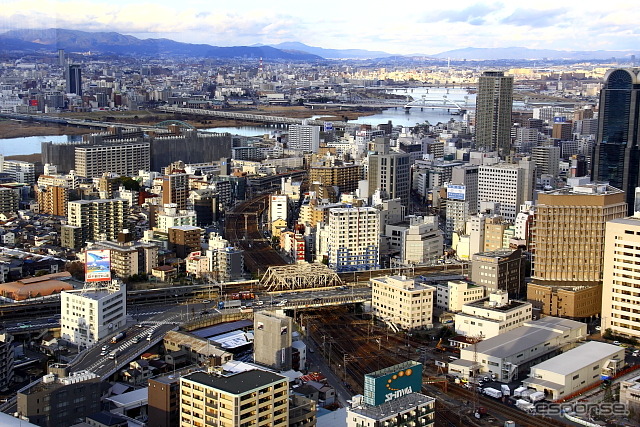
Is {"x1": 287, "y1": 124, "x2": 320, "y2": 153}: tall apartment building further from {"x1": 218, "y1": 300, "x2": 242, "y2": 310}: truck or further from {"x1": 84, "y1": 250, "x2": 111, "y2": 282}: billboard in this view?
{"x1": 84, "y1": 250, "x2": 111, "y2": 282}: billboard

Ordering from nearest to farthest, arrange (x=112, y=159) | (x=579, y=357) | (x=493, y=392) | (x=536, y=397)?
(x=536, y=397)
(x=493, y=392)
(x=579, y=357)
(x=112, y=159)

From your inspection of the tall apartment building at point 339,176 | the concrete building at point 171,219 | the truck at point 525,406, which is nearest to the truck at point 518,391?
the truck at point 525,406

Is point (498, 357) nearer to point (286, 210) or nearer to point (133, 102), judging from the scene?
point (286, 210)

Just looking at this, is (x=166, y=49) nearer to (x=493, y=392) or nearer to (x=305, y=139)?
(x=305, y=139)

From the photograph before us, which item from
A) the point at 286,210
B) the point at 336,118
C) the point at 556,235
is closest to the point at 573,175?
the point at 286,210

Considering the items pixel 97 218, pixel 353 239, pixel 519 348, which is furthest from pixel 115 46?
pixel 519 348

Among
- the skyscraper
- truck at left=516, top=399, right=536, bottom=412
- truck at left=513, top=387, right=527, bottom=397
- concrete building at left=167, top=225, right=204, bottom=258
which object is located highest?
the skyscraper

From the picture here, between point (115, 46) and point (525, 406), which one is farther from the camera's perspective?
point (115, 46)

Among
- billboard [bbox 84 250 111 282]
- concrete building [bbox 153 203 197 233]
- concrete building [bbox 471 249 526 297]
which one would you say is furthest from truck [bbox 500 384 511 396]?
concrete building [bbox 153 203 197 233]
